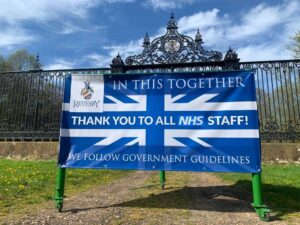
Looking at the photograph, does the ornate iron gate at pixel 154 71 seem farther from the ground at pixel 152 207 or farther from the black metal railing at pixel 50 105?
the ground at pixel 152 207

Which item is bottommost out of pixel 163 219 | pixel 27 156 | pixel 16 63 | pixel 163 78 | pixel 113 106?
pixel 163 219

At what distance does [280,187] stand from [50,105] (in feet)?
28.5

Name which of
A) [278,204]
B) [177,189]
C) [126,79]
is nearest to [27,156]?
[177,189]

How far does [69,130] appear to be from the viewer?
4945 mm

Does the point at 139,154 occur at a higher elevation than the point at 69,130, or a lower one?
lower

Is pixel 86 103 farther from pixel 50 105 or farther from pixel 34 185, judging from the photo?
pixel 50 105

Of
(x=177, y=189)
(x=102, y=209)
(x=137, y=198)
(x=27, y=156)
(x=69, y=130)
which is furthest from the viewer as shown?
(x=27, y=156)

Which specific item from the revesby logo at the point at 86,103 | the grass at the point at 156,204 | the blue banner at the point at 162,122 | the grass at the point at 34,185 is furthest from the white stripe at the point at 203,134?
the grass at the point at 34,185

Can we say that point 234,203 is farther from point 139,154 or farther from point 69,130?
point 69,130

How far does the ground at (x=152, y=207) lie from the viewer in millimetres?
4109

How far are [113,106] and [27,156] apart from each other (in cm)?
817

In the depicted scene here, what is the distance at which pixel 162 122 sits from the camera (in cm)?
475

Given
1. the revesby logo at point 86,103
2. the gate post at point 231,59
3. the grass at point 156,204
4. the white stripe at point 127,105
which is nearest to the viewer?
the grass at point 156,204

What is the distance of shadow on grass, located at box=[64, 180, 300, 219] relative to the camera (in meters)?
4.82
